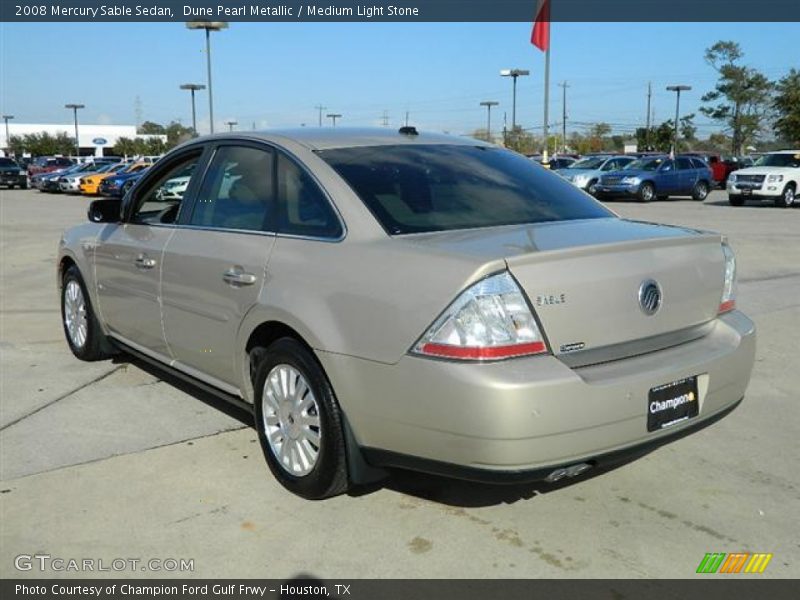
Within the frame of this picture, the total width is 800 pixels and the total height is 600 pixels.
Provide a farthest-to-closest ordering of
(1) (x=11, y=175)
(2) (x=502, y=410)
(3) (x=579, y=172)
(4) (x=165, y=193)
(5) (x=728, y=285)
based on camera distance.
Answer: (1) (x=11, y=175), (3) (x=579, y=172), (4) (x=165, y=193), (5) (x=728, y=285), (2) (x=502, y=410)

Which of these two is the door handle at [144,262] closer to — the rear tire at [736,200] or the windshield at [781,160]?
the rear tire at [736,200]

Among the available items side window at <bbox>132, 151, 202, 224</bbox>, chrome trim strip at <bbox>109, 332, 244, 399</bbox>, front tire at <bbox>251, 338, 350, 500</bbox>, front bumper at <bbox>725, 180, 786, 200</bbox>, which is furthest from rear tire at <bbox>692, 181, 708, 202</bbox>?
front tire at <bbox>251, 338, 350, 500</bbox>

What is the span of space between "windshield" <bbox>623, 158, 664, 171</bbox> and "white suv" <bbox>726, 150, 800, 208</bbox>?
10.8 ft

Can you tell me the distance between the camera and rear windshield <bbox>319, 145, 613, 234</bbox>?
3.44 meters

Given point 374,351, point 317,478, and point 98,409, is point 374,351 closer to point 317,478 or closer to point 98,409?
point 317,478

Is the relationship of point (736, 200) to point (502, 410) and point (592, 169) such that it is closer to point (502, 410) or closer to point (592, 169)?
point (592, 169)

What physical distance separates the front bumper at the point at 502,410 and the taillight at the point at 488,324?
50 millimetres

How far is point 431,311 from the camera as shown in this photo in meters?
2.81

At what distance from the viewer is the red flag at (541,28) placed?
89.2 feet

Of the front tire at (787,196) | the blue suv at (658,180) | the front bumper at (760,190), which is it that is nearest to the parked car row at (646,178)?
the blue suv at (658,180)

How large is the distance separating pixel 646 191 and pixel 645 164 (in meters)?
1.47

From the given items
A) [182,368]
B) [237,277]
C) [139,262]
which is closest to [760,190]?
[139,262]

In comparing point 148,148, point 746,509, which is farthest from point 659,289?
point 148,148

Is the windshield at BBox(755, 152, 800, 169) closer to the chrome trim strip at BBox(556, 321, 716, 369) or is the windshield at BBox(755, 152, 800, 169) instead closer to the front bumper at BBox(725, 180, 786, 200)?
the front bumper at BBox(725, 180, 786, 200)
